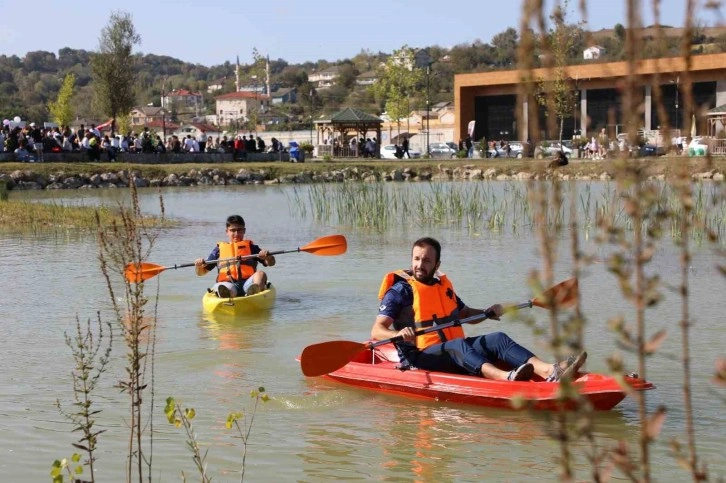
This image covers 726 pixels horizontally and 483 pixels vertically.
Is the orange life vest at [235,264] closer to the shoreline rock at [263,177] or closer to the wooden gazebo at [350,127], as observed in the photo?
the shoreline rock at [263,177]

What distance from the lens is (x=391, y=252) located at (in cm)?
1767

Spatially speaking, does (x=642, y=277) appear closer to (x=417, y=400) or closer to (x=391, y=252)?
(x=417, y=400)

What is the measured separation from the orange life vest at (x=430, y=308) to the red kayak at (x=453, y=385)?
0.33m

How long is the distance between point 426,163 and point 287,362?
110 feet

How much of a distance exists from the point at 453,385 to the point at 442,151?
4731 centimetres

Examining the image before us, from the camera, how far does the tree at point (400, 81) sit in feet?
216

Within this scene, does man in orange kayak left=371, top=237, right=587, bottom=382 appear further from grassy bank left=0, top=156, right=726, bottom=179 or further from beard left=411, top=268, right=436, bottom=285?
grassy bank left=0, top=156, right=726, bottom=179

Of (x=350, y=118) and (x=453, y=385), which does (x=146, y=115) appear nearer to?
(x=350, y=118)

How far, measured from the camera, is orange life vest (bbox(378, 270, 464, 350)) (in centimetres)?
819

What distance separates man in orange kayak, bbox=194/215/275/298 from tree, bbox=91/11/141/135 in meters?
41.0

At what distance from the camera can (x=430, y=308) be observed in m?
8.20

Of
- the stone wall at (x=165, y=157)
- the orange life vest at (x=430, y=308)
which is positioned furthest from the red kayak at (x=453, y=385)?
the stone wall at (x=165, y=157)

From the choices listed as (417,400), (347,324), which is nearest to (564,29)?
(417,400)

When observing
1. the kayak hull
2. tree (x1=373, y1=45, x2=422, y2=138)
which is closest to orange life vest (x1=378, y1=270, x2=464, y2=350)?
the kayak hull
